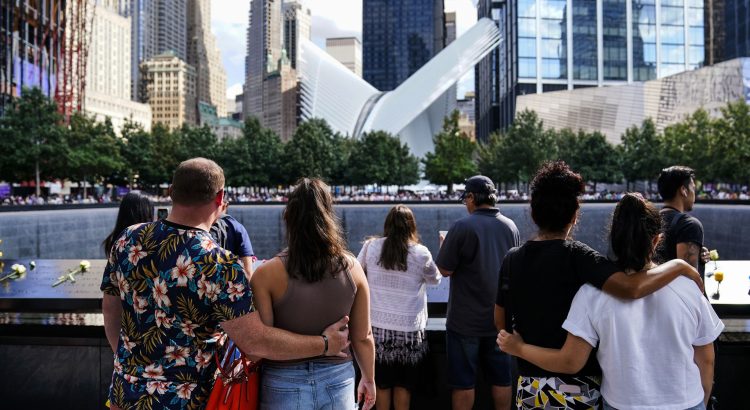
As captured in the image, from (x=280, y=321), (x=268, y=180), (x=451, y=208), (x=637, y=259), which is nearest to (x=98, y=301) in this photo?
(x=280, y=321)

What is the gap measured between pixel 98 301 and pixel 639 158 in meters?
47.4

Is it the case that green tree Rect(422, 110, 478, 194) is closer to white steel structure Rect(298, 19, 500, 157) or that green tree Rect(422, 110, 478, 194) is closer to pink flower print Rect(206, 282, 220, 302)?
white steel structure Rect(298, 19, 500, 157)

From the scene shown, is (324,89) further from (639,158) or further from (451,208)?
(451,208)

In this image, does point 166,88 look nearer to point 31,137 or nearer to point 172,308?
point 31,137

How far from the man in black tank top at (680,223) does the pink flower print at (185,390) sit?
2603 millimetres

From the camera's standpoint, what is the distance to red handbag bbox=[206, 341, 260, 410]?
2121 millimetres

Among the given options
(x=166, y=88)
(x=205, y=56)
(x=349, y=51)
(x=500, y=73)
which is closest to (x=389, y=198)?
(x=500, y=73)

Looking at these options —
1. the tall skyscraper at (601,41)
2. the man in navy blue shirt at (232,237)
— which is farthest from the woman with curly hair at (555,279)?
the tall skyscraper at (601,41)

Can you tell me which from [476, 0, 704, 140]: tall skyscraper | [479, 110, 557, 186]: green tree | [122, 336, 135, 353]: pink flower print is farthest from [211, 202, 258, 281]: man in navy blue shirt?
[476, 0, 704, 140]: tall skyscraper

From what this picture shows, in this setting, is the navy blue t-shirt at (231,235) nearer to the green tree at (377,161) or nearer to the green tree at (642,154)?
the green tree at (642,154)

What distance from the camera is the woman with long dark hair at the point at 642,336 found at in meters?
2.12

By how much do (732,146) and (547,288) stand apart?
1487 inches

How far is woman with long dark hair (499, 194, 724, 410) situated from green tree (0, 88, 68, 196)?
3944cm

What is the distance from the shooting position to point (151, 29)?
166500 millimetres
